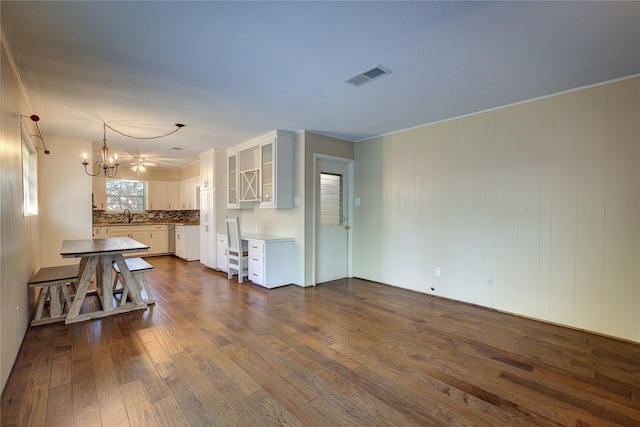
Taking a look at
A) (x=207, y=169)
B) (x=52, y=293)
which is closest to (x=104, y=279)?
(x=52, y=293)

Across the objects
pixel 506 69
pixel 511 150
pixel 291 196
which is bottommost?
pixel 291 196

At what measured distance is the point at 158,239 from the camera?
786 centimetres

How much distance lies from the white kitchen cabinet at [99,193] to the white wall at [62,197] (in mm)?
2751

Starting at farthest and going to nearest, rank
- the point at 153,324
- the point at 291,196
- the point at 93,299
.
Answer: the point at 291,196, the point at 93,299, the point at 153,324

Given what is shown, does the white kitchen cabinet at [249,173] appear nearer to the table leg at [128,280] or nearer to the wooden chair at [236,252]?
the wooden chair at [236,252]

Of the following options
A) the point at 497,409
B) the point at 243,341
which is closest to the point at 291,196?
the point at 243,341

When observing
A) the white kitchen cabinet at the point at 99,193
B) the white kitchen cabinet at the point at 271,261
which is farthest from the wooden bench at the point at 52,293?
the white kitchen cabinet at the point at 99,193

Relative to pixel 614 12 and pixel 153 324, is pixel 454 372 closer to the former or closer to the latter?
pixel 614 12

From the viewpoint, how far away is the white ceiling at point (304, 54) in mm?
1842

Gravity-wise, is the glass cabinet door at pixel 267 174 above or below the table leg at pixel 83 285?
above

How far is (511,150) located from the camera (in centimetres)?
345

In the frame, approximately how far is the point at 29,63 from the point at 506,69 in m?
4.12

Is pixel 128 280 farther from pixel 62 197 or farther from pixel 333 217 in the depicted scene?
pixel 333 217

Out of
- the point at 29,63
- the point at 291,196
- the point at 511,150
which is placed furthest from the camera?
the point at 291,196
